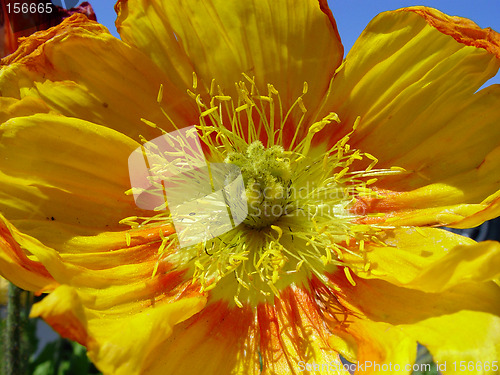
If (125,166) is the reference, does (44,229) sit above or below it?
below

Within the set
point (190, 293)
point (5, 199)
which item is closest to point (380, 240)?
point (190, 293)

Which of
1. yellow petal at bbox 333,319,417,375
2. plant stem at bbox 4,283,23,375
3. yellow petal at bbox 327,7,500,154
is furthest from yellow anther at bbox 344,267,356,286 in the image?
plant stem at bbox 4,283,23,375

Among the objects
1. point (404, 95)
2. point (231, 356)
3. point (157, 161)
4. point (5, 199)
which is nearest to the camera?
point (231, 356)

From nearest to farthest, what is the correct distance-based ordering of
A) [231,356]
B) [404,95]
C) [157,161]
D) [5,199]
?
1. [231,356]
2. [5,199]
3. [404,95]
4. [157,161]

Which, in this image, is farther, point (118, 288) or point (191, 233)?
point (191, 233)

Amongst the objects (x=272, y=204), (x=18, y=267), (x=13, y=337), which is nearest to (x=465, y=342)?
(x=272, y=204)

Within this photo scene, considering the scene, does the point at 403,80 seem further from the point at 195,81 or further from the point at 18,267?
the point at 18,267

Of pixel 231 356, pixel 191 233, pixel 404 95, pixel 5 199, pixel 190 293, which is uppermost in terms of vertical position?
pixel 404 95

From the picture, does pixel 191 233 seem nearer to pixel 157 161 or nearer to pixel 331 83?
pixel 157 161

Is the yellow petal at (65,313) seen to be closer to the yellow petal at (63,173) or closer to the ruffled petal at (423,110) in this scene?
the yellow petal at (63,173)
